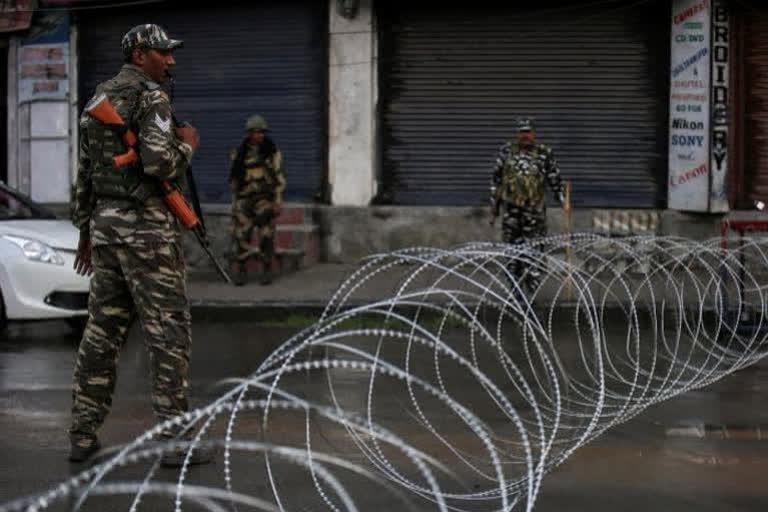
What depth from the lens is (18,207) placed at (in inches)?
491

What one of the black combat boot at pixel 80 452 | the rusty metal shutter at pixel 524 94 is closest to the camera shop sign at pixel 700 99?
the rusty metal shutter at pixel 524 94

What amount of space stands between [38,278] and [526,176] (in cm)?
468

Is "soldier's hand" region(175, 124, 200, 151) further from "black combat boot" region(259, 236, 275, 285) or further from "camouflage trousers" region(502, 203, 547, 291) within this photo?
"black combat boot" region(259, 236, 275, 285)

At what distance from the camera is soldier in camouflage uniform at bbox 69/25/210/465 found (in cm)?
629

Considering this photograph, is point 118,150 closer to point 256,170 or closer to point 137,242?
point 137,242

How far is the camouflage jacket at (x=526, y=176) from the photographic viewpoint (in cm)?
1347

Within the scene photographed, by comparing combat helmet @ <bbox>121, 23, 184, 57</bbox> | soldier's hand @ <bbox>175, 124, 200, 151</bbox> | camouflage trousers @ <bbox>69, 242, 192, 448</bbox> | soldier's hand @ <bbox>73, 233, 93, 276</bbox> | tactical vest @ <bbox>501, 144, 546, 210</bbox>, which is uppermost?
combat helmet @ <bbox>121, 23, 184, 57</bbox>

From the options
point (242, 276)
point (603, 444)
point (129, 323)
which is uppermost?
→ point (129, 323)

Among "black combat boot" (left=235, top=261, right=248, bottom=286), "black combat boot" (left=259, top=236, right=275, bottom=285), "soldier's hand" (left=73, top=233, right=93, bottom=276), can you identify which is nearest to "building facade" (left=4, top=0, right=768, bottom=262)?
"black combat boot" (left=259, top=236, right=275, bottom=285)

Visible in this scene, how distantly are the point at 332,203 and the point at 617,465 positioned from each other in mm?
11431

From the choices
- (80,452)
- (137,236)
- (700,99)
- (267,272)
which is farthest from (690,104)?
(80,452)

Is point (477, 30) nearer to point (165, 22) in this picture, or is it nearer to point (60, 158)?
point (165, 22)

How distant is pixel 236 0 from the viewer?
59.0ft

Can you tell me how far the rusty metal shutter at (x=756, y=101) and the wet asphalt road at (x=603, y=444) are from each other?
709 centimetres
